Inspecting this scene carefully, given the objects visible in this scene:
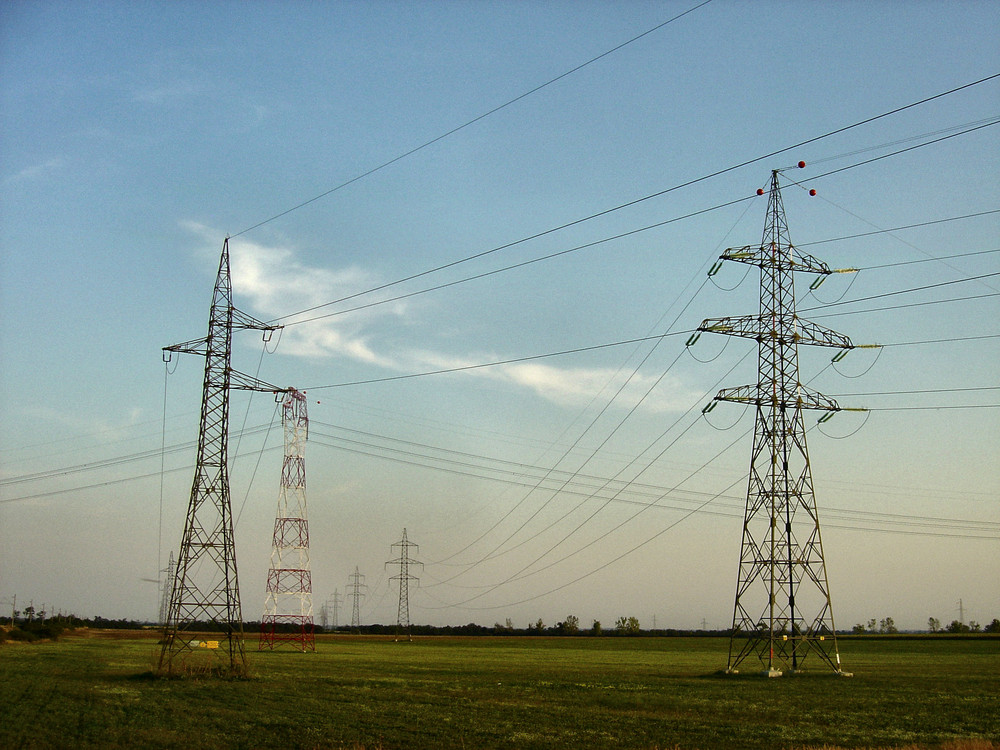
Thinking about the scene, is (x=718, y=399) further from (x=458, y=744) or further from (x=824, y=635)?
(x=458, y=744)

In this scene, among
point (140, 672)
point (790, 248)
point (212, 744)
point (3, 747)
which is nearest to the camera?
point (3, 747)

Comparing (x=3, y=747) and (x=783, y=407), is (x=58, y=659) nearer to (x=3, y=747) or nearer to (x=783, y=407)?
(x=3, y=747)

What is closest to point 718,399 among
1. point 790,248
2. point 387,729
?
point 790,248

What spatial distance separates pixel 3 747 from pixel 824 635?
43.2 meters

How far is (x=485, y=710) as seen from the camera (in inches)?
1382

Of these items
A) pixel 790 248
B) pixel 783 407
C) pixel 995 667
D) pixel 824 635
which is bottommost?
pixel 995 667

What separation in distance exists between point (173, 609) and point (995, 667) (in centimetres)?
6098

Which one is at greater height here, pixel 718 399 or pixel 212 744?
pixel 718 399

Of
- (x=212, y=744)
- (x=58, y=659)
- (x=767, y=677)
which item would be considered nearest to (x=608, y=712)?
(x=212, y=744)

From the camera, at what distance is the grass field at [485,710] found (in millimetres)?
26719

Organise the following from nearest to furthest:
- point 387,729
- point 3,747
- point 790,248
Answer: point 3,747 → point 387,729 → point 790,248

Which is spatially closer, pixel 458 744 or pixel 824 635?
pixel 458 744

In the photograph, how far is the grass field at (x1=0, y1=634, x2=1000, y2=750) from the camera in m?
26.7

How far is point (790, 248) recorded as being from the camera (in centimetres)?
5459
